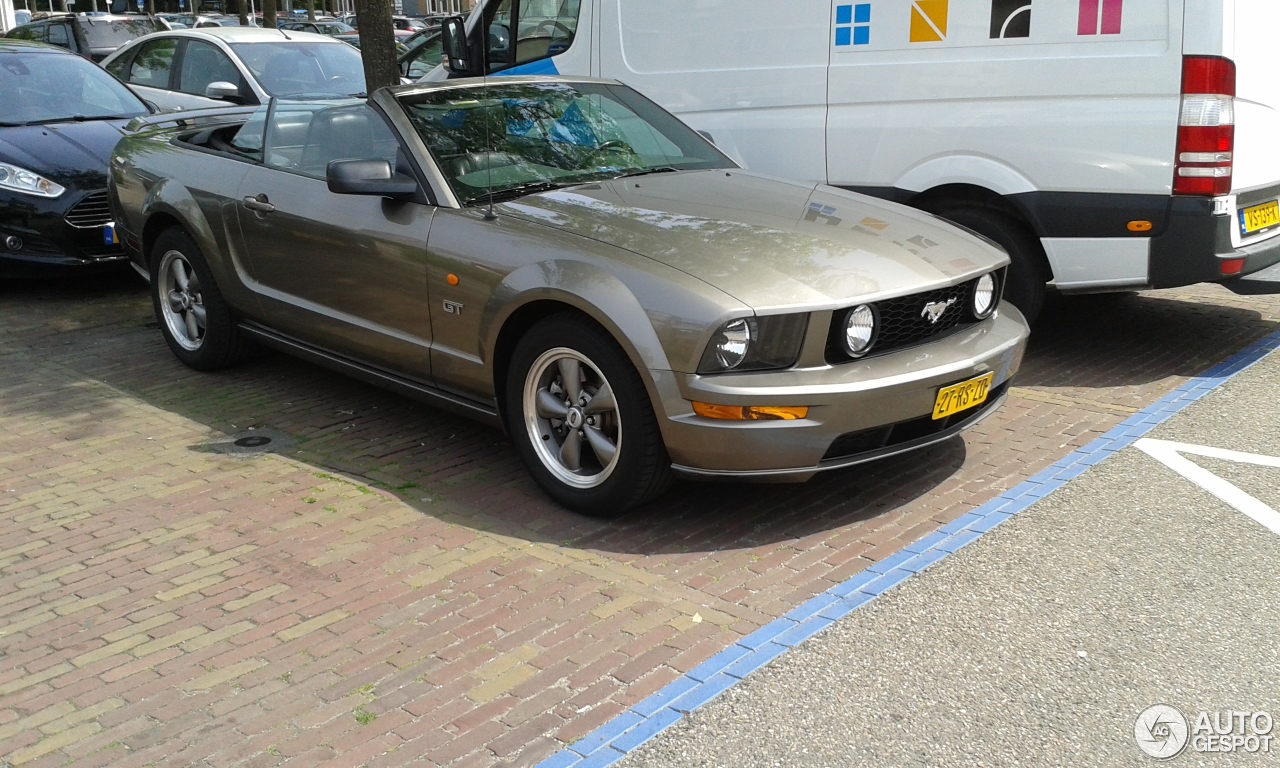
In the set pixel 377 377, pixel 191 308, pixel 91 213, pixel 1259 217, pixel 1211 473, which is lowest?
pixel 1211 473

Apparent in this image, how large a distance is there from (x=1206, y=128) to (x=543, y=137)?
3.18m

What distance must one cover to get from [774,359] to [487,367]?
4.11ft

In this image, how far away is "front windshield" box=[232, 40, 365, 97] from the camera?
A: 11.1m

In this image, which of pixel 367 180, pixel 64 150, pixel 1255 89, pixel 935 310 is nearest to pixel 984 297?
pixel 935 310

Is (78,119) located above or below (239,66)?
below

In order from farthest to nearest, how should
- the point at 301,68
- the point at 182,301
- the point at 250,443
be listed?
the point at 301,68 < the point at 182,301 < the point at 250,443

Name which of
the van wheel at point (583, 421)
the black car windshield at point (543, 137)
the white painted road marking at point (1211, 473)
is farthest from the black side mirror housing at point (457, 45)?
the white painted road marking at point (1211, 473)

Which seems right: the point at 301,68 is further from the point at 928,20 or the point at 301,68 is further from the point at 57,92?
the point at 928,20

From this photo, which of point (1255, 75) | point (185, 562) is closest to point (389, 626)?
point (185, 562)

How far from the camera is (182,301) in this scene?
6.74 metres

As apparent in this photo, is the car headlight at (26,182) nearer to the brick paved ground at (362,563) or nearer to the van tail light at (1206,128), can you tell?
the brick paved ground at (362,563)

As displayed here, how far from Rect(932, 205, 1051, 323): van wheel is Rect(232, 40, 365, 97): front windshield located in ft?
21.2

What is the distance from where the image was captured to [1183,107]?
19.3ft

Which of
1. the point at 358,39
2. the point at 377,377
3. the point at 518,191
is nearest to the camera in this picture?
the point at 518,191
